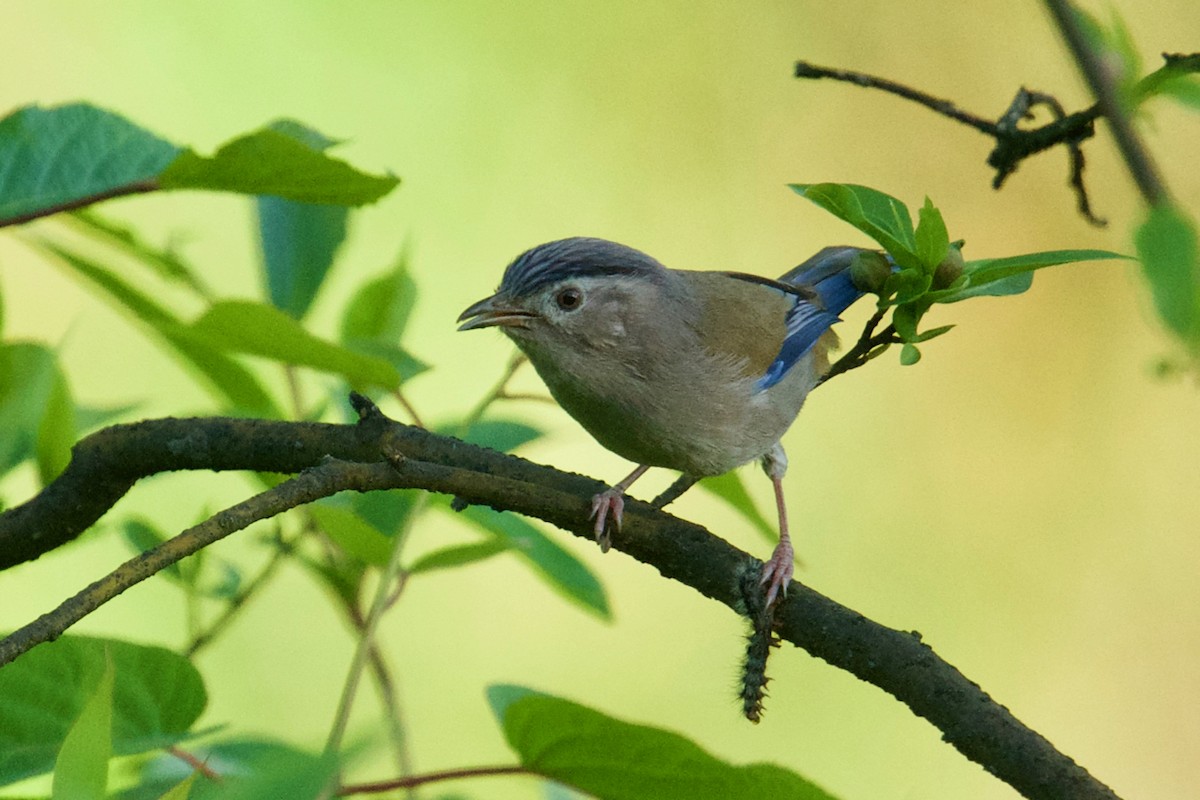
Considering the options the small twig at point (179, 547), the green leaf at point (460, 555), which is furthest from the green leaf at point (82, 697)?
the green leaf at point (460, 555)

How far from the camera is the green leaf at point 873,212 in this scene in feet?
5.83

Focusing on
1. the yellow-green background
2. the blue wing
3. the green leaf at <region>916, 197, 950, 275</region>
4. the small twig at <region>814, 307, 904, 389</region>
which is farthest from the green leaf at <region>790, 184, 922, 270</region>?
the yellow-green background

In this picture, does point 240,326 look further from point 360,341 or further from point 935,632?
point 935,632

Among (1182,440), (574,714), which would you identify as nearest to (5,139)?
(574,714)

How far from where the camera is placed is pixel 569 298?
10.5 feet

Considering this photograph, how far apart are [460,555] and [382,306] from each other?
90 centimetres

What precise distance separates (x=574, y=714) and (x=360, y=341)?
2.72ft

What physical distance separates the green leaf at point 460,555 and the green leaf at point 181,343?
49 cm

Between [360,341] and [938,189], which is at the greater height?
[938,189]

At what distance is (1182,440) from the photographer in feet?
26.1

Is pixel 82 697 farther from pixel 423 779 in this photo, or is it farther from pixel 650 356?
pixel 650 356

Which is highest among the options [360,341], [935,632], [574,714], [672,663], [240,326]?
[935,632]

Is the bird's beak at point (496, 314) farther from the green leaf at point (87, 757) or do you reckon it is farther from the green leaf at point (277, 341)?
the green leaf at point (87, 757)

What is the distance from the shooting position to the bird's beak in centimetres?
306
